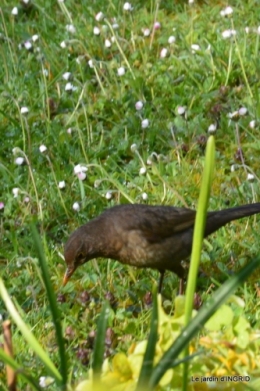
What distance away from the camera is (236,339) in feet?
9.27

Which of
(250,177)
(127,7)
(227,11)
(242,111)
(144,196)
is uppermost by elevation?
(127,7)

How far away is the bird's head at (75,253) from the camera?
15.4ft

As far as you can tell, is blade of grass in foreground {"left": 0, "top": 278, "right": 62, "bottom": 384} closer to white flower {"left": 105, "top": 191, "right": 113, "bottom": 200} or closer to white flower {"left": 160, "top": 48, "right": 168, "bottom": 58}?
white flower {"left": 105, "top": 191, "right": 113, "bottom": 200}

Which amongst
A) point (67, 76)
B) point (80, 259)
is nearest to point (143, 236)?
point (80, 259)

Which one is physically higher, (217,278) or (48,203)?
(48,203)

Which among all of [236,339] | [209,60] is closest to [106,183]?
[209,60]

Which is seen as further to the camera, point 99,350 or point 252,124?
point 252,124

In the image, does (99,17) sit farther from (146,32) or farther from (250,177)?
(250,177)

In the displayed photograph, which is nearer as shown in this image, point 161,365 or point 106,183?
point 161,365

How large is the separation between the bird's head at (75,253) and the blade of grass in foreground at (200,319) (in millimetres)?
2469

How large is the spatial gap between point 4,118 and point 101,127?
0.79 metres

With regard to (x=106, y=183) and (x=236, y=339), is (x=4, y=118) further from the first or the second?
(x=236, y=339)

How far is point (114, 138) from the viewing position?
623 cm

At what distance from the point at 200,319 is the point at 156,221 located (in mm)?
2676
